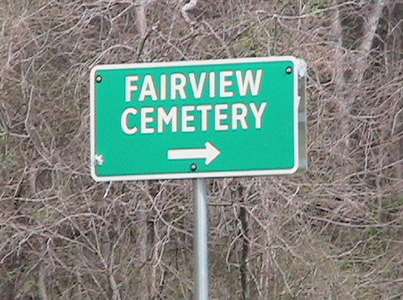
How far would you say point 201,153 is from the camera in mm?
2379

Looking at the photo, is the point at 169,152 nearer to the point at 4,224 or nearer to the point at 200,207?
the point at 200,207

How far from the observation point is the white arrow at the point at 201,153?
237 centimetres

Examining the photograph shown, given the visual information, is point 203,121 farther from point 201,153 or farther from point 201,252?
point 201,252

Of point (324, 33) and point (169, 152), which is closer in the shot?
point (169, 152)

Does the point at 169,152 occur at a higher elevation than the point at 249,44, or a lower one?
lower

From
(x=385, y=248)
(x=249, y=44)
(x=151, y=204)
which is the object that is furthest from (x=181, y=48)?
(x=385, y=248)

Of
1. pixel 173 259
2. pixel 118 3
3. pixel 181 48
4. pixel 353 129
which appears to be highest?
pixel 118 3

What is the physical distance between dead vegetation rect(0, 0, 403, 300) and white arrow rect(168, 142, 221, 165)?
12.1 ft

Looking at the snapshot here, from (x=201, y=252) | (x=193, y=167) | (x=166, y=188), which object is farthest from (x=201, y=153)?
(x=166, y=188)

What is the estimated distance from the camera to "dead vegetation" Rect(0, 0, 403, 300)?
617 centimetres

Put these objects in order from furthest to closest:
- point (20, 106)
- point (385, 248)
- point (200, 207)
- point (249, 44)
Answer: point (385, 248) < point (20, 106) < point (249, 44) < point (200, 207)

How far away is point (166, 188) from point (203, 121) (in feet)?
12.7

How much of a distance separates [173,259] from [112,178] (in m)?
3.86

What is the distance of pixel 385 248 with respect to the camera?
7.08m
